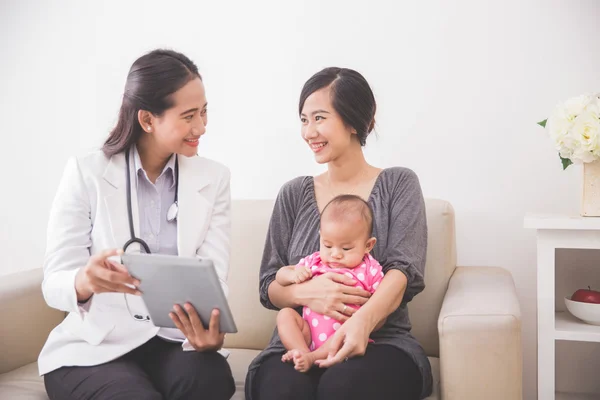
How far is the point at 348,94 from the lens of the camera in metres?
1.85

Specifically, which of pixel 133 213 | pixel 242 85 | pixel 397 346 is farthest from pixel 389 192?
pixel 242 85

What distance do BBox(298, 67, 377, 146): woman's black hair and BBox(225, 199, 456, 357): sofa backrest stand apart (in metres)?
0.42

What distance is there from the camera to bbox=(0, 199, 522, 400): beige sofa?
4.87 feet

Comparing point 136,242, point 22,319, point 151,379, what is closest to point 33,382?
point 22,319

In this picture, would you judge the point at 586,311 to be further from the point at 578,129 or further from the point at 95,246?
the point at 95,246

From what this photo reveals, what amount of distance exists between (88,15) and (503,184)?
1891 mm

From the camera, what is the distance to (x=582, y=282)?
2.19 meters

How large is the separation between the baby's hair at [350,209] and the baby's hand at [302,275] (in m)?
0.17

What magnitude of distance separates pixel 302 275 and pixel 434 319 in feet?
1.86

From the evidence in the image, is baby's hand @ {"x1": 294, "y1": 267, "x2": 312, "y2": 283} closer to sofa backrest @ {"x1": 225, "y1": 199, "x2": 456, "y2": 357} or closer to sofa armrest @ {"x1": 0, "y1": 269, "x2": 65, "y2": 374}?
sofa backrest @ {"x1": 225, "y1": 199, "x2": 456, "y2": 357}

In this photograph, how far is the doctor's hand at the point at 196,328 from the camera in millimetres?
1444

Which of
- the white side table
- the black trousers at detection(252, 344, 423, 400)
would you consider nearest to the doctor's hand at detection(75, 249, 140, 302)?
the black trousers at detection(252, 344, 423, 400)

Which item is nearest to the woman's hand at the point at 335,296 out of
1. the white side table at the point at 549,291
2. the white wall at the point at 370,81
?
the white side table at the point at 549,291

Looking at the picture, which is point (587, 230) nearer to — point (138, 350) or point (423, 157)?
point (423, 157)
